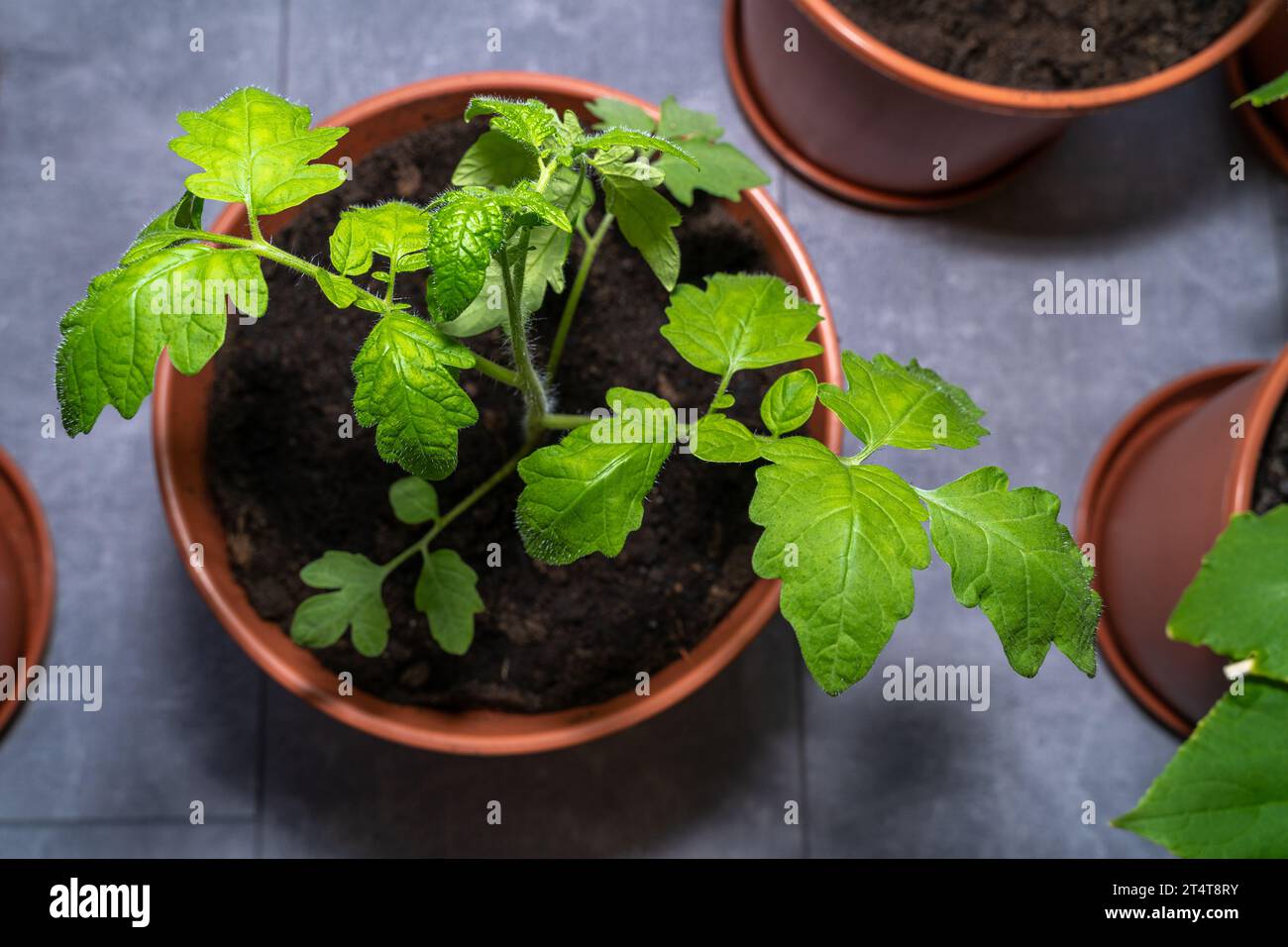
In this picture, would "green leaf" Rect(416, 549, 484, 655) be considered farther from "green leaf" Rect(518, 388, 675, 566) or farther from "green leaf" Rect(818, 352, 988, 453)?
"green leaf" Rect(818, 352, 988, 453)

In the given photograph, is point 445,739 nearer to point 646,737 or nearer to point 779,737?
point 646,737

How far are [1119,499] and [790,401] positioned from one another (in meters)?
0.72

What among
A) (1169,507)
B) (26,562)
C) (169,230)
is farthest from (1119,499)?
(26,562)

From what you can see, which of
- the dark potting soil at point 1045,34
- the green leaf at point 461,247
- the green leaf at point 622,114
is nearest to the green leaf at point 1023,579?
the green leaf at point 461,247

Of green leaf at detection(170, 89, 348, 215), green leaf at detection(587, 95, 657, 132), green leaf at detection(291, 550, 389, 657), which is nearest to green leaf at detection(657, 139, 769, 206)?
green leaf at detection(587, 95, 657, 132)

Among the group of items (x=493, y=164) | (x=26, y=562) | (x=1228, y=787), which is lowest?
(x=1228, y=787)

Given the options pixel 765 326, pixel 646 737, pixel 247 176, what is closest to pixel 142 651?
pixel 646 737

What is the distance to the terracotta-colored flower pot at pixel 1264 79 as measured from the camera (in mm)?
1476

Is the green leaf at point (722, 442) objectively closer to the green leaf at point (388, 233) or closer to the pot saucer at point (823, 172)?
the green leaf at point (388, 233)

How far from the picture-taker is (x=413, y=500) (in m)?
1.09

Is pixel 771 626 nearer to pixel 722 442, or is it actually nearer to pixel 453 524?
pixel 453 524

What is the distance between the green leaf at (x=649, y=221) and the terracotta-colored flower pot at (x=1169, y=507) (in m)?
0.66

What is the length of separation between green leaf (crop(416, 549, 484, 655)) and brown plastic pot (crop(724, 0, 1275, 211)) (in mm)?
743
